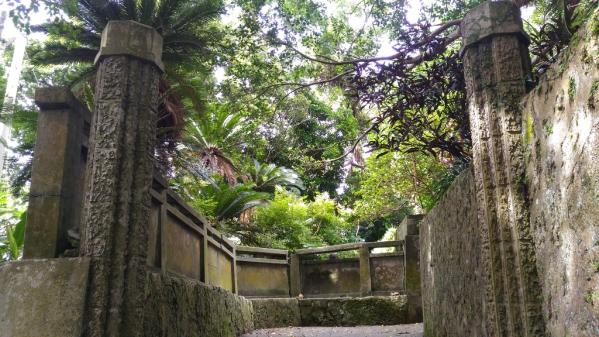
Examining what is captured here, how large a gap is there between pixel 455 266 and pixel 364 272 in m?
8.11

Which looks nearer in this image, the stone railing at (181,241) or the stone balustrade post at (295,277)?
the stone railing at (181,241)

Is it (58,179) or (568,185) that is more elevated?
(58,179)

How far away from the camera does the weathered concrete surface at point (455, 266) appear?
4.10 meters

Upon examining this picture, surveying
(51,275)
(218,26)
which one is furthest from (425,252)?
(218,26)

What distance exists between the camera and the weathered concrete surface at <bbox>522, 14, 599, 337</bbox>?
238 centimetres

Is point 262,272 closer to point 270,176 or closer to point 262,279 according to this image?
point 262,279

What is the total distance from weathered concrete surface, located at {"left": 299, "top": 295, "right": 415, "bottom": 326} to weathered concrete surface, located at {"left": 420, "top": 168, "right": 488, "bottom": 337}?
4.83m

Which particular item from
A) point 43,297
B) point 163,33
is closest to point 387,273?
point 163,33

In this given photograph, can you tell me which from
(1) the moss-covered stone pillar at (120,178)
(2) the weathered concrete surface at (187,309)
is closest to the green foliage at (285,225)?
(2) the weathered concrete surface at (187,309)

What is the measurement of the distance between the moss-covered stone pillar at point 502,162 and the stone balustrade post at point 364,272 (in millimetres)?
9280

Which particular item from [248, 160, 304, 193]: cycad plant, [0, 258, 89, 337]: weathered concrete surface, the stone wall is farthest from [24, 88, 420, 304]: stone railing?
[248, 160, 304, 193]: cycad plant

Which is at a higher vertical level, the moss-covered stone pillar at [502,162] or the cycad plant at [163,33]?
the cycad plant at [163,33]

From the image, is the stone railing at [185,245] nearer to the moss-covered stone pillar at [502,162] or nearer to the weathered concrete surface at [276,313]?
the weathered concrete surface at [276,313]

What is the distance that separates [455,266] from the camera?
4.93 m
